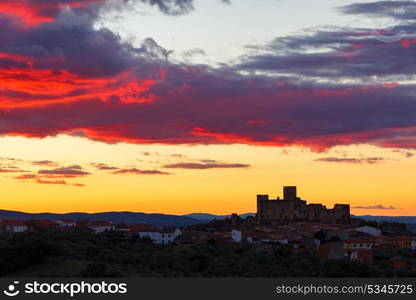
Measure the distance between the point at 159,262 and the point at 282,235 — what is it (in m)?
40.7

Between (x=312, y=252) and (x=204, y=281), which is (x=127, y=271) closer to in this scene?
(x=204, y=281)

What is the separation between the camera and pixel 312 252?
78375 mm

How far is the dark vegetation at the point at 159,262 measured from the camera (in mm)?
45969

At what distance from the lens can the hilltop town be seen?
7281 cm

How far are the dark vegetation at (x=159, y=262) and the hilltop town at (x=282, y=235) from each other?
565 mm

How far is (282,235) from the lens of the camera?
98.7 metres

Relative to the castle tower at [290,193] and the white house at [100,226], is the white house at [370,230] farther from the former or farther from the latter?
the white house at [100,226]

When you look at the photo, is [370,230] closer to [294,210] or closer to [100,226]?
[294,210]

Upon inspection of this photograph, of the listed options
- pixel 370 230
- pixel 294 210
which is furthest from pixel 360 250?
pixel 294 210

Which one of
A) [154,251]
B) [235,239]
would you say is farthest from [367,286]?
[235,239]

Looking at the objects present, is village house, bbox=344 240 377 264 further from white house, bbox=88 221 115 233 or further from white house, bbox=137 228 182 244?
white house, bbox=88 221 115 233

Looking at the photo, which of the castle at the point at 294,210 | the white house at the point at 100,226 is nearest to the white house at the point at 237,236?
the white house at the point at 100,226

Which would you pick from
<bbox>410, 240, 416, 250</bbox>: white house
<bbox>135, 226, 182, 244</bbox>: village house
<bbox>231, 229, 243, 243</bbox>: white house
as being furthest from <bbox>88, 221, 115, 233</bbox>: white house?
<bbox>410, 240, 416, 250</bbox>: white house

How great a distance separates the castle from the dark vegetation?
51.7 meters
